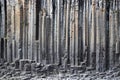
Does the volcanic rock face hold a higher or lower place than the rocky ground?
higher

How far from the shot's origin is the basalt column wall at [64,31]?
317 cm

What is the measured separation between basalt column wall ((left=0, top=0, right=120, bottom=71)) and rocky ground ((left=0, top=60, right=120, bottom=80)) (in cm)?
8

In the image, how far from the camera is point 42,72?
3.22m

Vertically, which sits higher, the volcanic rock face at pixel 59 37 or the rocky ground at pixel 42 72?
the volcanic rock face at pixel 59 37

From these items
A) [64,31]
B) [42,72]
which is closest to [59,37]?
[64,31]

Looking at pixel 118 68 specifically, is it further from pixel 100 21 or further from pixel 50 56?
pixel 50 56

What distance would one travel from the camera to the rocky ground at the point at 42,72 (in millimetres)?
3203

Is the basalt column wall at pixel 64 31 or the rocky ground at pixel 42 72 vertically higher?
the basalt column wall at pixel 64 31

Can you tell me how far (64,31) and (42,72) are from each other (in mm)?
599

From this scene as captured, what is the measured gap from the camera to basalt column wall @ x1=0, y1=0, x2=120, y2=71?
317 cm

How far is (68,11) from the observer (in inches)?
125

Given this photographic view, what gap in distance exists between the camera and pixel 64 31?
3.18 m

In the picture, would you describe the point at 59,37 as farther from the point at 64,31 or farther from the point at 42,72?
the point at 42,72

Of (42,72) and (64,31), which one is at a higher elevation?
(64,31)
